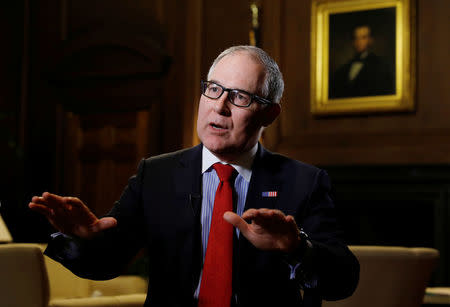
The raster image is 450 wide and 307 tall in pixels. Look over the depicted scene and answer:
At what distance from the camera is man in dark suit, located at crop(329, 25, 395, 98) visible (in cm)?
590

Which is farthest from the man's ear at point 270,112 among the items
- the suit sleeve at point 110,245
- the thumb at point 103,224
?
the thumb at point 103,224

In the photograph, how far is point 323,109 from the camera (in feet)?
20.1

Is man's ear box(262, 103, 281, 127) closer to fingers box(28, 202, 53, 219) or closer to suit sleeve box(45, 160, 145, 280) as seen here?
suit sleeve box(45, 160, 145, 280)

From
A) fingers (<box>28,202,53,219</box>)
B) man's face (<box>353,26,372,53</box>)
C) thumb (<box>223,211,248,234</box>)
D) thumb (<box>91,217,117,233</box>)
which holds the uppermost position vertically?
man's face (<box>353,26,372,53</box>)

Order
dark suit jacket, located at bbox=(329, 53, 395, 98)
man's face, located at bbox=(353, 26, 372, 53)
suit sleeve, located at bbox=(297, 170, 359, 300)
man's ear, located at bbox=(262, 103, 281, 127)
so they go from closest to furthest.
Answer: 1. suit sleeve, located at bbox=(297, 170, 359, 300)
2. man's ear, located at bbox=(262, 103, 281, 127)
3. dark suit jacket, located at bbox=(329, 53, 395, 98)
4. man's face, located at bbox=(353, 26, 372, 53)

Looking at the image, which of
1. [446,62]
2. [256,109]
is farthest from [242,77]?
[446,62]

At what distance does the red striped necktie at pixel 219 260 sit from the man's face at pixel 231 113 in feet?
0.42

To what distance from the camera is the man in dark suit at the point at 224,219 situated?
5.67 ft

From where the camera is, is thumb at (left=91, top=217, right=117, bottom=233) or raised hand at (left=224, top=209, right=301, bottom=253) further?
thumb at (left=91, top=217, right=117, bottom=233)

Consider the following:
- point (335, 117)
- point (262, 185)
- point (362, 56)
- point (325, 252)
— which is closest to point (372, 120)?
point (335, 117)

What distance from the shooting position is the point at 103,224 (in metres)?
1.70

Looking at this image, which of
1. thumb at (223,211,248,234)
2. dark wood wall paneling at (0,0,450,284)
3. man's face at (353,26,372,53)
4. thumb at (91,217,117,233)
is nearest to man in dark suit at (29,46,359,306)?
thumb at (91,217,117,233)

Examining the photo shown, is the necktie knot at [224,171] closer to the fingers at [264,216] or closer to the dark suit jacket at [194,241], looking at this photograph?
the dark suit jacket at [194,241]

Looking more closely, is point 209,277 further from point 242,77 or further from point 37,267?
point 37,267
